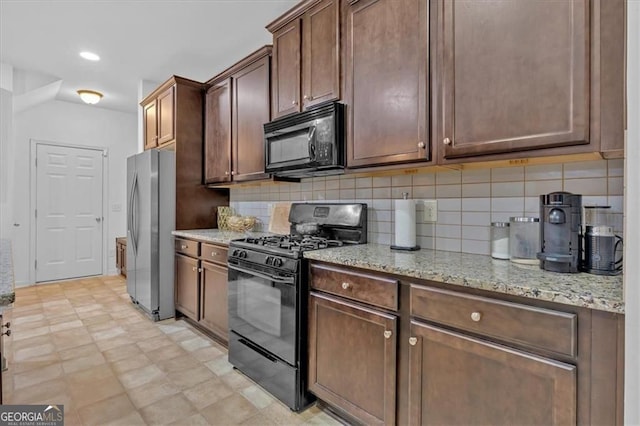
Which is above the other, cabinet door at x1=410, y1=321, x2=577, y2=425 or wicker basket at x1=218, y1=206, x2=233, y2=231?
wicker basket at x1=218, y1=206, x2=233, y2=231

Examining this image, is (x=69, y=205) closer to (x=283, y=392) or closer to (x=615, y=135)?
(x=283, y=392)

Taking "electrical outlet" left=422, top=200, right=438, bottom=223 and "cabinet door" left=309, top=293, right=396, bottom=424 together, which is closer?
"cabinet door" left=309, top=293, right=396, bottom=424

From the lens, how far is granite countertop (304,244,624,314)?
97cm

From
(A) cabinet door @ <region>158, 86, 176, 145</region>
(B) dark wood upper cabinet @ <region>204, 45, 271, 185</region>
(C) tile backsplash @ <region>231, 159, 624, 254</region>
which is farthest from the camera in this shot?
(A) cabinet door @ <region>158, 86, 176, 145</region>

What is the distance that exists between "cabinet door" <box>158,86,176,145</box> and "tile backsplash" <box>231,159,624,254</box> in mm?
1805

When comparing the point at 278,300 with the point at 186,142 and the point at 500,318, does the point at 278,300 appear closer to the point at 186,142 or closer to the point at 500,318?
the point at 500,318

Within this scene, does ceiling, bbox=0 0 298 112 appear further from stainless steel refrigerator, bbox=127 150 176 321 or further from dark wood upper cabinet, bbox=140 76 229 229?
stainless steel refrigerator, bbox=127 150 176 321

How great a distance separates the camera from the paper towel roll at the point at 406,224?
1916mm

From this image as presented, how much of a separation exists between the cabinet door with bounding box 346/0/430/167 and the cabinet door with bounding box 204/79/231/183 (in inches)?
60.3

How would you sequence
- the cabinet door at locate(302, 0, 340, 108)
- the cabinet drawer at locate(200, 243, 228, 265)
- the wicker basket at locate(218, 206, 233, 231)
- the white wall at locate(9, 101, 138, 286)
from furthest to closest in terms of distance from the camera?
the white wall at locate(9, 101, 138, 286), the wicker basket at locate(218, 206, 233, 231), the cabinet drawer at locate(200, 243, 228, 265), the cabinet door at locate(302, 0, 340, 108)

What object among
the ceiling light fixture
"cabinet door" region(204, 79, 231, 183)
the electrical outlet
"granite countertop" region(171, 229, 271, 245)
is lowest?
"granite countertop" region(171, 229, 271, 245)

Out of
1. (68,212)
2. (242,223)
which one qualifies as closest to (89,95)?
(68,212)

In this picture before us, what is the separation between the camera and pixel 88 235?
16.6ft

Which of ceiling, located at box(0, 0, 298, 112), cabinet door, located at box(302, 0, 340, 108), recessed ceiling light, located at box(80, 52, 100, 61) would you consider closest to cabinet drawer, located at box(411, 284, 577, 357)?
cabinet door, located at box(302, 0, 340, 108)
